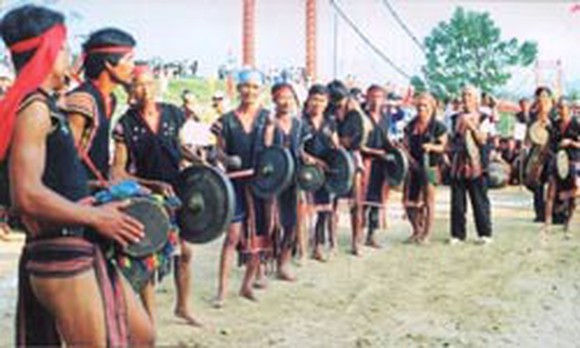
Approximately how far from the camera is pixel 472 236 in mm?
11055

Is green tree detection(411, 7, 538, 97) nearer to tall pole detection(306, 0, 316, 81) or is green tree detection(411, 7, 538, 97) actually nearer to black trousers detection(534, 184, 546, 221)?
tall pole detection(306, 0, 316, 81)

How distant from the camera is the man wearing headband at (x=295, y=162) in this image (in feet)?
24.8

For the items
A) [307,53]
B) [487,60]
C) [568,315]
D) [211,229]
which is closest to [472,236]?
[568,315]

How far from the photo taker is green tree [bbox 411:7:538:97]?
210ft

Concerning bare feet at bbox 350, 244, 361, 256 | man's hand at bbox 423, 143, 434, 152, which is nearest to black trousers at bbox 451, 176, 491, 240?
man's hand at bbox 423, 143, 434, 152

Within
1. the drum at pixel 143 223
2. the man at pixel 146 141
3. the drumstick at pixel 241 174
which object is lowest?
the drum at pixel 143 223

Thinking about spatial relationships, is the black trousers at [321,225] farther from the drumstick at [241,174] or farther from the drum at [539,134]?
the drum at [539,134]

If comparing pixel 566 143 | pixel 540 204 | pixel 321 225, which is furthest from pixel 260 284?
pixel 540 204

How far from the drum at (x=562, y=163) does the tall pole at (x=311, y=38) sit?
1812cm

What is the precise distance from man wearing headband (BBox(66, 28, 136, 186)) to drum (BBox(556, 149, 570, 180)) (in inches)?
294

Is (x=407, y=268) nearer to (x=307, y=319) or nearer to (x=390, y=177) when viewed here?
(x=390, y=177)

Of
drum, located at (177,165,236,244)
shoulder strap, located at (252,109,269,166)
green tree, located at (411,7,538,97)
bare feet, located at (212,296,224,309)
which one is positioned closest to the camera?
drum, located at (177,165,236,244)

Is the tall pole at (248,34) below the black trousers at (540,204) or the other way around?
the other way around

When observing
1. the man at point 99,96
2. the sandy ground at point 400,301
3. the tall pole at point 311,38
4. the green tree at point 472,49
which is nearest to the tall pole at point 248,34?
the tall pole at point 311,38
